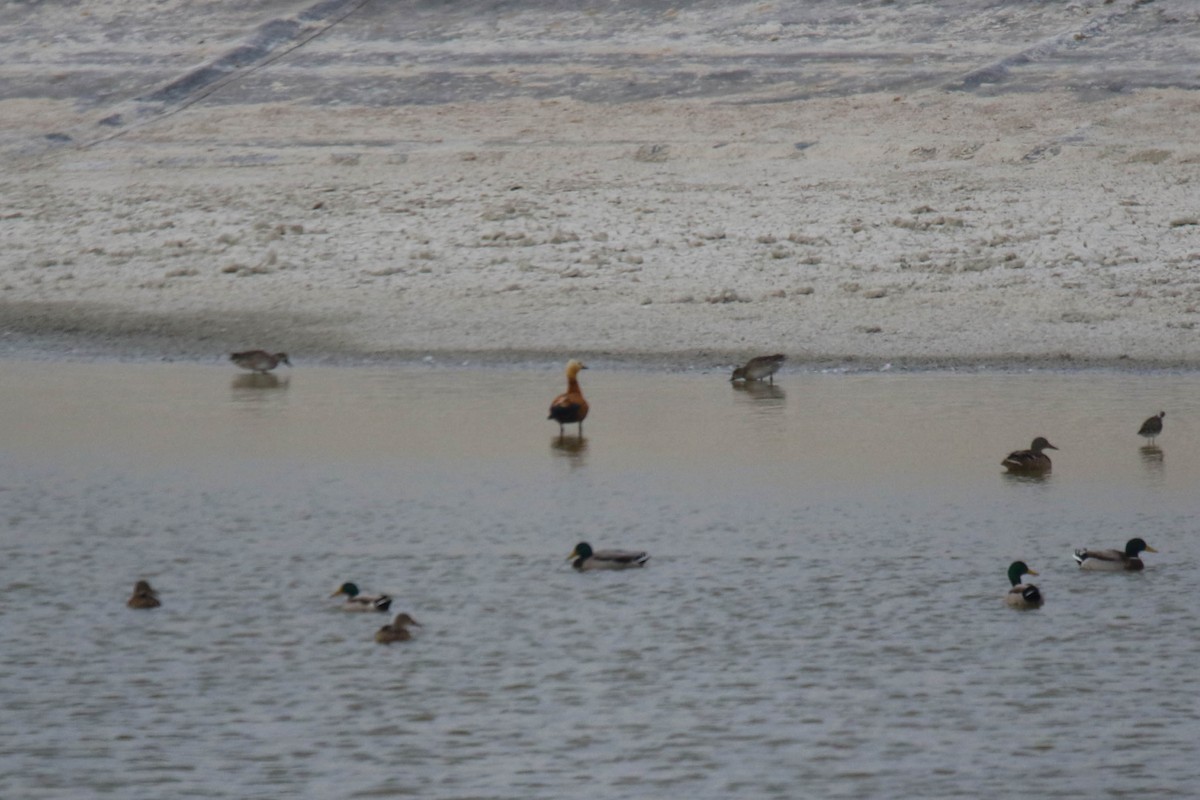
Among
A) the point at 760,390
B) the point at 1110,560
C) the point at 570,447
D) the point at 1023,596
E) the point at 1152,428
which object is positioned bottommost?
the point at 1023,596

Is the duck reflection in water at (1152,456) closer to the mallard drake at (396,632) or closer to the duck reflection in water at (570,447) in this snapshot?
the duck reflection in water at (570,447)

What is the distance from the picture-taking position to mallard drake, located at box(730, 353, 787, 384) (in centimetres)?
1786

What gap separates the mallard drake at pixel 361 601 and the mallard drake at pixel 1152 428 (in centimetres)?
689

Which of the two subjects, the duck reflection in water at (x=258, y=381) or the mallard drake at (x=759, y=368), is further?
the duck reflection in water at (x=258, y=381)

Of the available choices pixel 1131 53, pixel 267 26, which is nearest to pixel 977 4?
pixel 1131 53

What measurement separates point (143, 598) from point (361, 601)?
1.19 meters

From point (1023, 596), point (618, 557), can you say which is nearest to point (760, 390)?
point (618, 557)

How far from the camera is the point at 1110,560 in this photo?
36.1ft

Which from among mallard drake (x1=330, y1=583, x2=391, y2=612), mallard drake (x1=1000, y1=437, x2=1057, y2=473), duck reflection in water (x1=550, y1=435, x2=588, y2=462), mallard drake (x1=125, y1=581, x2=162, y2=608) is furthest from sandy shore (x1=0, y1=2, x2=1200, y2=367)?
mallard drake (x1=125, y1=581, x2=162, y2=608)

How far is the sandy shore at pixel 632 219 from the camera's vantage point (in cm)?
2009

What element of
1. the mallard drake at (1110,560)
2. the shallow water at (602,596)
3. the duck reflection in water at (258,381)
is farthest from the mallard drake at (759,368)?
the mallard drake at (1110,560)

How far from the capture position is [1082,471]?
14.3m

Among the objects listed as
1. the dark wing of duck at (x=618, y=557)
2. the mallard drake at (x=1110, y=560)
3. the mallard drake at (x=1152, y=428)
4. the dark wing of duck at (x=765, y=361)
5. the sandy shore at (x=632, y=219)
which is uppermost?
the sandy shore at (x=632, y=219)

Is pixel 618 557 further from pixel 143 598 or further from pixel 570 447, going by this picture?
pixel 570 447
